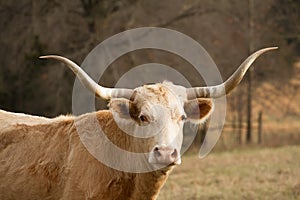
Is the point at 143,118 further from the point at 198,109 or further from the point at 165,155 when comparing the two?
the point at 198,109

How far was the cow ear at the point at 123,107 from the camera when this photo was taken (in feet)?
18.2

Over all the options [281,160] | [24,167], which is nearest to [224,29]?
[281,160]

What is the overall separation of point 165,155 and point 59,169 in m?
1.21

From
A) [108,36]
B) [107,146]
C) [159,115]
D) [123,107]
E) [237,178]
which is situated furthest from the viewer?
[108,36]

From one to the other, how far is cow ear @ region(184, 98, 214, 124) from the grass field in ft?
10.9

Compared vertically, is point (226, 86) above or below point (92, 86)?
below

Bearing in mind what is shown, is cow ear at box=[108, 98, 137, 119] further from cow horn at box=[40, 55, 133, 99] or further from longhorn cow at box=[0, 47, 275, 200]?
cow horn at box=[40, 55, 133, 99]

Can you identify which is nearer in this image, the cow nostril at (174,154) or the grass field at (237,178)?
the cow nostril at (174,154)

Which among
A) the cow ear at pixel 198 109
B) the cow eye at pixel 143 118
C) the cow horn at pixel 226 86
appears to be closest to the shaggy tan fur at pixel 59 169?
the cow eye at pixel 143 118

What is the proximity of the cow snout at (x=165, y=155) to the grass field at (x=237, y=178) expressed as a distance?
408 centimetres

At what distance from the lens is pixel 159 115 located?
5363mm

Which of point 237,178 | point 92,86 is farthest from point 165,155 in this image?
point 237,178

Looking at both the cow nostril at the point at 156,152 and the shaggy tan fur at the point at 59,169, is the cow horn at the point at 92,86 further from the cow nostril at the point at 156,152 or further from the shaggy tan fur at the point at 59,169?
the cow nostril at the point at 156,152

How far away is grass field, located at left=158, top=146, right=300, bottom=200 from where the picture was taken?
930 centimetres
